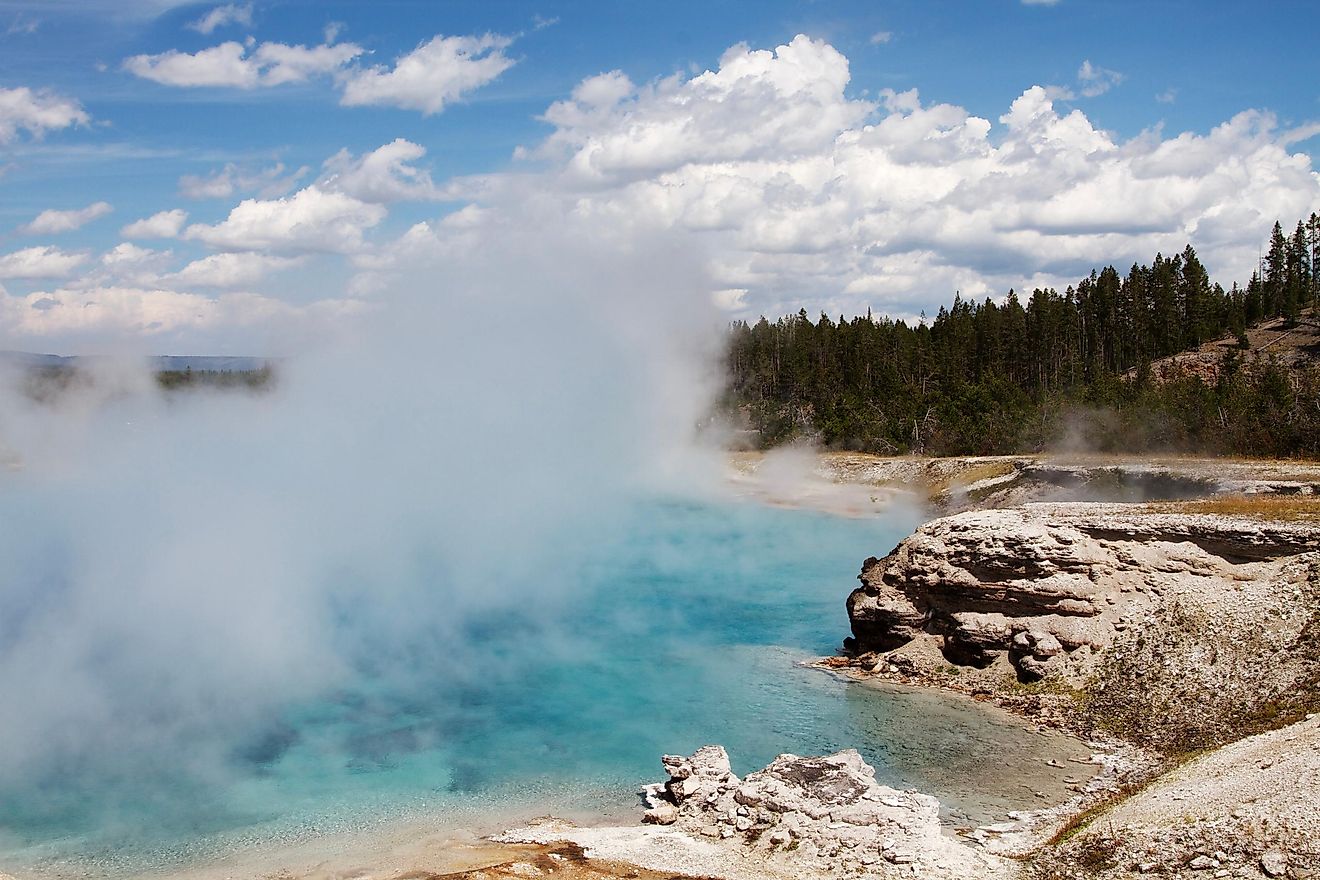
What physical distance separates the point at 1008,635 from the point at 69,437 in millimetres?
35281

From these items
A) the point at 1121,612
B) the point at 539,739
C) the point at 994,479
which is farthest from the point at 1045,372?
the point at 539,739

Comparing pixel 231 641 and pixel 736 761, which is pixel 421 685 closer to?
pixel 231 641

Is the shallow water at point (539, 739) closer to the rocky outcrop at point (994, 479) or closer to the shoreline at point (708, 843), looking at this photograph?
the shoreline at point (708, 843)

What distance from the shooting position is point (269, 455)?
47.8m

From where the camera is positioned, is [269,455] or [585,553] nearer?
[269,455]

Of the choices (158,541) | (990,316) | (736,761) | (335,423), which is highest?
(990,316)

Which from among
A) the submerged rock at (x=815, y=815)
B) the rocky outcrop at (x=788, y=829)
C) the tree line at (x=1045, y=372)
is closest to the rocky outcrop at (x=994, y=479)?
the tree line at (x=1045, y=372)

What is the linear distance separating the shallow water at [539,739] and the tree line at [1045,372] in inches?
1437

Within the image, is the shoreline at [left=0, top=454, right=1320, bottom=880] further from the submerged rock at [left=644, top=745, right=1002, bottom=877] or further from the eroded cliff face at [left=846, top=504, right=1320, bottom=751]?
the eroded cliff face at [left=846, top=504, right=1320, bottom=751]

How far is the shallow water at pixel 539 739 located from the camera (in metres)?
20.5

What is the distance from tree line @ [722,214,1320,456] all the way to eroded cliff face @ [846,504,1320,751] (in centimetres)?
3332

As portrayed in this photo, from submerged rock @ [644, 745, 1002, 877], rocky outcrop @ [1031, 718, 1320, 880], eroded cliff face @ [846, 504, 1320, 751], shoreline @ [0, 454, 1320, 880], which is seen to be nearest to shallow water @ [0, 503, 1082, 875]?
shoreline @ [0, 454, 1320, 880]

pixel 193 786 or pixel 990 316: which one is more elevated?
pixel 990 316

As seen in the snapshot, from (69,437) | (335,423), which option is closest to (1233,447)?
(335,423)
